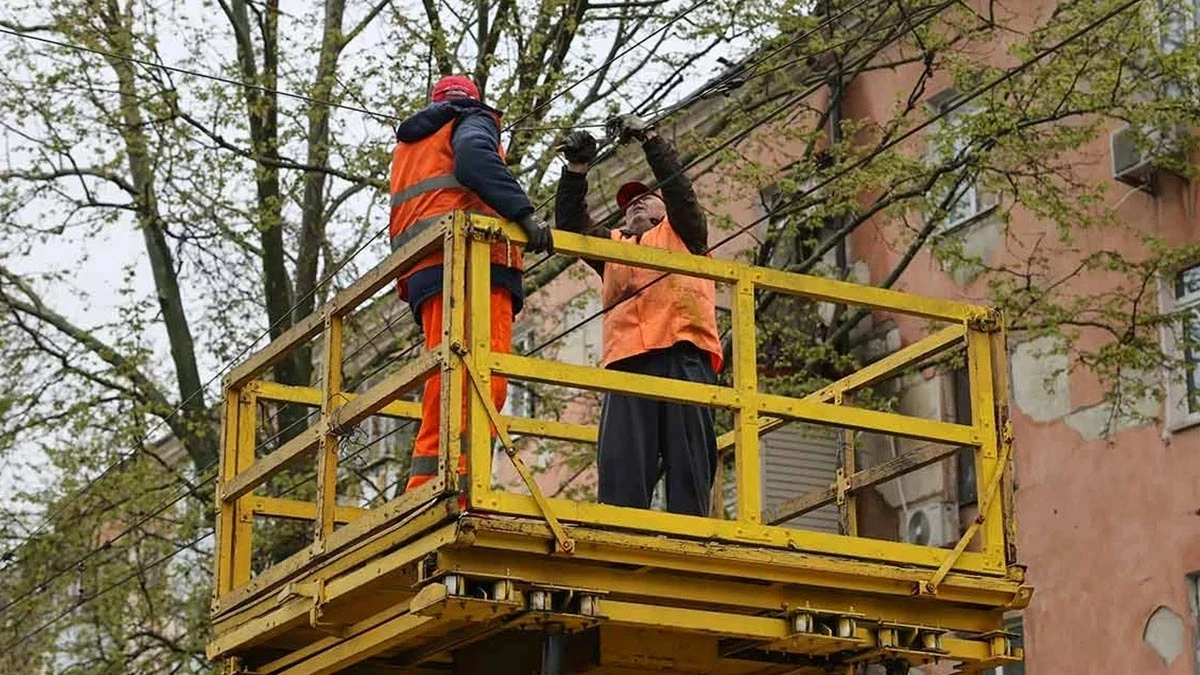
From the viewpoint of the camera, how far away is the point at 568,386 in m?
7.60

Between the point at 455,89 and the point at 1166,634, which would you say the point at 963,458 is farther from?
the point at 455,89

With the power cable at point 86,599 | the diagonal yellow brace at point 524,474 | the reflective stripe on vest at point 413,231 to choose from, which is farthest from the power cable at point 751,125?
the power cable at point 86,599

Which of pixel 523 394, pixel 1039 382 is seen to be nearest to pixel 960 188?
pixel 1039 382

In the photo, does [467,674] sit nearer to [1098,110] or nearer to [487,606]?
[487,606]

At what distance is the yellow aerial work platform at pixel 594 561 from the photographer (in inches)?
291

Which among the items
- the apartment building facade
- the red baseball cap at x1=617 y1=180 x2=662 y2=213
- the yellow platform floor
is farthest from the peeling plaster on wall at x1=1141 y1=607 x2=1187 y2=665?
the red baseball cap at x1=617 y1=180 x2=662 y2=213

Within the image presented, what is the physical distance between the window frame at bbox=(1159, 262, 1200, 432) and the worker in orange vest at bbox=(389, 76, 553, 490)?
35.1 ft

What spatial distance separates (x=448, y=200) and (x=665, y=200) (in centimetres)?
97

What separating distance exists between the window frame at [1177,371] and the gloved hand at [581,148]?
10298 mm

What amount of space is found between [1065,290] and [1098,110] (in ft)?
9.08

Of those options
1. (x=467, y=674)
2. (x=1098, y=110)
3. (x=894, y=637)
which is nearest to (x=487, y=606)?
(x=467, y=674)

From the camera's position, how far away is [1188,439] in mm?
18000

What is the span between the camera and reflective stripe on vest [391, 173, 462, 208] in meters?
8.69

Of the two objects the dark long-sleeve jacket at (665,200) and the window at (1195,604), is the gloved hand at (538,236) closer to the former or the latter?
the dark long-sleeve jacket at (665,200)
